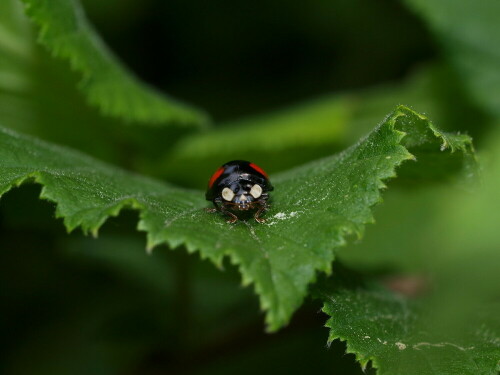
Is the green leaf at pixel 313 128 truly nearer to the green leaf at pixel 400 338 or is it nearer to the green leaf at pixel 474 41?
the green leaf at pixel 474 41

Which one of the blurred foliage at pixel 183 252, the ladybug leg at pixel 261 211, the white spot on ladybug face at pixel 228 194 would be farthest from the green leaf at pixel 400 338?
the white spot on ladybug face at pixel 228 194

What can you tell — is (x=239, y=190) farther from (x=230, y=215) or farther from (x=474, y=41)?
(x=474, y=41)

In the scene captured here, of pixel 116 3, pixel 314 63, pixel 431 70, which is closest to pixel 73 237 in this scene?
pixel 431 70

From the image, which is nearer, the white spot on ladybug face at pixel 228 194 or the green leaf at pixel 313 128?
the white spot on ladybug face at pixel 228 194

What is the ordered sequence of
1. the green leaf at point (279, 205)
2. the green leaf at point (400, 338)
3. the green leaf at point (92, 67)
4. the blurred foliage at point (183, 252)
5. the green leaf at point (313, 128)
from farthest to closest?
the green leaf at point (313, 128)
the blurred foliage at point (183, 252)
the green leaf at point (92, 67)
the green leaf at point (400, 338)
the green leaf at point (279, 205)

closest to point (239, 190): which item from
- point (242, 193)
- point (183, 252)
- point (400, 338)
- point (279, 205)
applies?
point (242, 193)

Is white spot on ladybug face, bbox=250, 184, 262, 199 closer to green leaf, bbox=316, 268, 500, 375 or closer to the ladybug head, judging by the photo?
the ladybug head

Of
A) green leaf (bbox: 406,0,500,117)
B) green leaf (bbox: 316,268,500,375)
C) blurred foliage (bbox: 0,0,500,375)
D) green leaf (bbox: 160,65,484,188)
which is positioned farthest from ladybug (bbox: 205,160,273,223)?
green leaf (bbox: 406,0,500,117)
